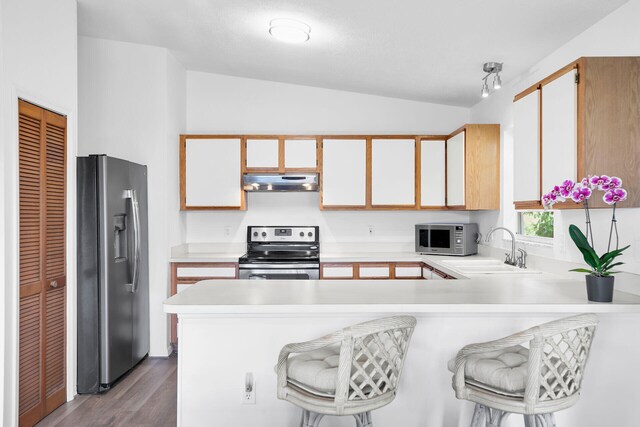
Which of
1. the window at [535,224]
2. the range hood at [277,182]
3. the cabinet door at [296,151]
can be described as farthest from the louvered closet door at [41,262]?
the window at [535,224]

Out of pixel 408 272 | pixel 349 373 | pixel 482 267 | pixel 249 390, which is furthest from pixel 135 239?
pixel 482 267

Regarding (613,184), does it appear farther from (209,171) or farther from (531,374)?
(209,171)

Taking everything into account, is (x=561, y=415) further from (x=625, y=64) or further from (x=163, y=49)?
(x=163, y=49)

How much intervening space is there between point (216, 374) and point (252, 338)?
0.24 metres

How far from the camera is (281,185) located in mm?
4434

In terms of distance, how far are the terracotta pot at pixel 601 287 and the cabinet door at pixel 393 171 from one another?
2.53m

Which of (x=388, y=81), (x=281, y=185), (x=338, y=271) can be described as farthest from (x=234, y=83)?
(x=338, y=271)

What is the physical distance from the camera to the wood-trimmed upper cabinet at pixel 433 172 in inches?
179

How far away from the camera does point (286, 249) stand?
4.75 metres

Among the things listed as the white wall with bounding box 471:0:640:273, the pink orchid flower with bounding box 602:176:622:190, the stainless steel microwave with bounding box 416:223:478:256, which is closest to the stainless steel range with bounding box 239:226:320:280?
the stainless steel microwave with bounding box 416:223:478:256

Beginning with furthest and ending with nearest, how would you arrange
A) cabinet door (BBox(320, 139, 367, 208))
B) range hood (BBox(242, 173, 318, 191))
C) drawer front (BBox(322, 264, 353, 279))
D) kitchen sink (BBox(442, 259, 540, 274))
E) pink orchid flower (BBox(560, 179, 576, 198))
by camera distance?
cabinet door (BBox(320, 139, 367, 208)) < range hood (BBox(242, 173, 318, 191)) < drawer front (BBox(322, 264, 353, 279)) < kitchen sink (BBox(442, 259, 540, 274)) < pink orchid flower (BBox(560, 179, 576, 198))

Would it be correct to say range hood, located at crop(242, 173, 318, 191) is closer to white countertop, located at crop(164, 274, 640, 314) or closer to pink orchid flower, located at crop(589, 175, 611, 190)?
white countertop, located at crop(164, 274, 640, 314)

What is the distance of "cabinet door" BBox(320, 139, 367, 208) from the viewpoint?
453 centimetres

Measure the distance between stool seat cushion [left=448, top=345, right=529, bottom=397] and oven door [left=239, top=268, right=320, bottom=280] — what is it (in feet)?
7.94
